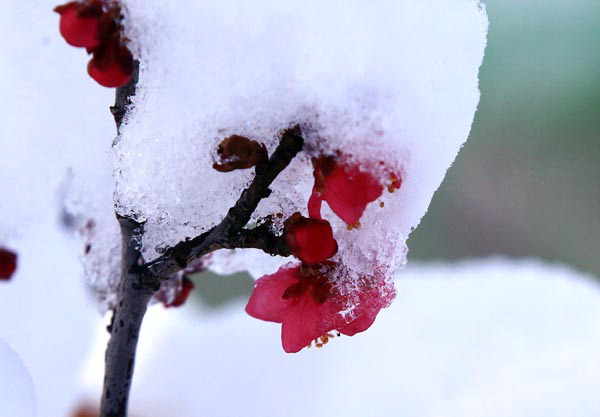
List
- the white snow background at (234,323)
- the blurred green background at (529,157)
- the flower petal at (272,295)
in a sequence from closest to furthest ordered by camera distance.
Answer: the flower petal at (272,295)
the white snow background at (234,323)
the blurred green background at (529,157)

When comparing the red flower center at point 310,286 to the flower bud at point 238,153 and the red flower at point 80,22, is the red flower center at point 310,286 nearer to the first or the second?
the flower bud at point 238,153

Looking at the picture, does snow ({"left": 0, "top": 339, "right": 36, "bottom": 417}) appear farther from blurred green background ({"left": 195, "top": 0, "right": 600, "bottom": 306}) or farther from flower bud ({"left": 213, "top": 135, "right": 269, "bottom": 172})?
blurred green background ({"left": 195, "top": 0, "right": 600, "bottom": 306})

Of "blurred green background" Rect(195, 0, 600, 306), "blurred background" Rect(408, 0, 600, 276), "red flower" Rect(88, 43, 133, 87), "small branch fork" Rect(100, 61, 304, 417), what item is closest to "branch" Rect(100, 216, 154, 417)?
"small branch fork" Rect(100, 61, 304, 417)

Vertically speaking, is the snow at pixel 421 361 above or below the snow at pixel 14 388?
above

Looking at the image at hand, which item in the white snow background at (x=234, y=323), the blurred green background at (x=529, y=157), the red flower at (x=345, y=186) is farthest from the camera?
the blurred green background at (x=529, y=157)

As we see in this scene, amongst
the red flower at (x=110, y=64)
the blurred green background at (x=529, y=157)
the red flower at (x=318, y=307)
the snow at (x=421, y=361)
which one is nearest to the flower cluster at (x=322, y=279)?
the red flower at (x=318, y=307)

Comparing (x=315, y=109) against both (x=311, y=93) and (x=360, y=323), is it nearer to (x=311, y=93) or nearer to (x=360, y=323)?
(x=311, y=93)
